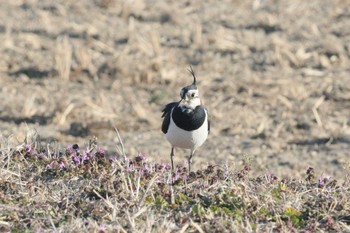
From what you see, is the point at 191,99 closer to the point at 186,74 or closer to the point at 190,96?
the point at 190,96

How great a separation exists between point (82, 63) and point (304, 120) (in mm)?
3340

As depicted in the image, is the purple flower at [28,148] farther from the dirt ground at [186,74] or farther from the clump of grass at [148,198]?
the dirt ground at [186,74]

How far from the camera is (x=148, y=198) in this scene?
540 centimetres

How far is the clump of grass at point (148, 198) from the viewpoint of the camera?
5.04 m

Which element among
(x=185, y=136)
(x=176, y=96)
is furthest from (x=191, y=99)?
(x=176, y=96)

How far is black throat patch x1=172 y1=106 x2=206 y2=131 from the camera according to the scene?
6.89m

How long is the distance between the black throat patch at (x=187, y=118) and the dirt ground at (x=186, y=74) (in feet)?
5.19

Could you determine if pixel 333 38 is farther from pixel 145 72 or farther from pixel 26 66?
pixel 26 66

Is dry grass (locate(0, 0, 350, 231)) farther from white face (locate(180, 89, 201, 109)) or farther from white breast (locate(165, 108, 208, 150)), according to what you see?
white face (locate(180, 89, 201, 109))

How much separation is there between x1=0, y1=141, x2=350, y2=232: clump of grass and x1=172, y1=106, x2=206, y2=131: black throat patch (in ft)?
2.88

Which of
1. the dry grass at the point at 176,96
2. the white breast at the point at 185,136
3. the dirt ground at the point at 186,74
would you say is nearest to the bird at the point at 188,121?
the white breast at the point at 185,136

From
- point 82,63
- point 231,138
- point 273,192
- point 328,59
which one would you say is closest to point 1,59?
point 82,63

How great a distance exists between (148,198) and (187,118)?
1596mm

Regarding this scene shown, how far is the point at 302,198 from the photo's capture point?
18.5 feet
